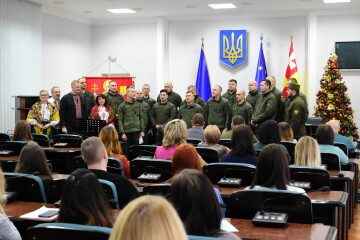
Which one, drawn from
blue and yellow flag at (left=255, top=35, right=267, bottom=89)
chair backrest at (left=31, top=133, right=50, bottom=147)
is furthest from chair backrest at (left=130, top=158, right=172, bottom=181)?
blue and yellow flag at (left=255, top=35, right=267, bottom=89)

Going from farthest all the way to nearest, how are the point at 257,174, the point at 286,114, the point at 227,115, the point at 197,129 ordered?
the point at 227,115, the point at 286,114, the point at 197,129, the point at 257,174

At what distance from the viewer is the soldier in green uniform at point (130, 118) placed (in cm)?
907

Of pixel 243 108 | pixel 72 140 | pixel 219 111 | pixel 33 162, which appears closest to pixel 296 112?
pixel 243 108

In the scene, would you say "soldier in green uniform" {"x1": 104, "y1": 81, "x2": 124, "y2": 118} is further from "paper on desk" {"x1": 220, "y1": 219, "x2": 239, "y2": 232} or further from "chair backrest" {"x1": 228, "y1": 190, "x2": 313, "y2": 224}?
"paper on desk" {"x1": 220, "y1": 219, "x2": 239, "y2": 232}

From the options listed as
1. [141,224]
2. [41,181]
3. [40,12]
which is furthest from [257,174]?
[40,12]

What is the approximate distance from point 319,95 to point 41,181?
901 centimetres

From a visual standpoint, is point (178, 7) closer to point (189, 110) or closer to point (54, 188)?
point (189, 110)

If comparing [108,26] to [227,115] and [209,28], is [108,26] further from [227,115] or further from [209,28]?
[227,115]

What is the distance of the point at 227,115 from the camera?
355 inches

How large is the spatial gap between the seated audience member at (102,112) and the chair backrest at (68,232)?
6898 mm

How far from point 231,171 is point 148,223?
2.90 meters

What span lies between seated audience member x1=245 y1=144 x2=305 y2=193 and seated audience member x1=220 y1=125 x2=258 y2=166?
113 cm

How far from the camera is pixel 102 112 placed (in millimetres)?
8961

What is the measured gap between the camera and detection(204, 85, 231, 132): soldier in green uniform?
356 inches
